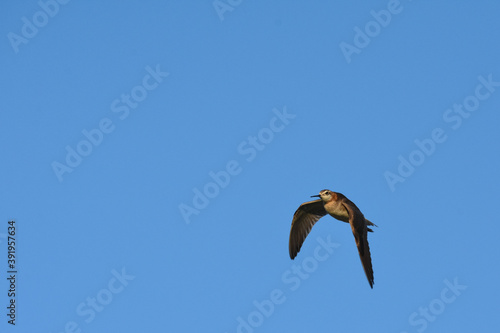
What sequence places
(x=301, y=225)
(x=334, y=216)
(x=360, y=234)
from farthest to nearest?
(x=301, y=225) < (x=334, y=216) < (x=360, y=234)

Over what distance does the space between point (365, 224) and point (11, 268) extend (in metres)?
13.8

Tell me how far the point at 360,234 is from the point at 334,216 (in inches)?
123

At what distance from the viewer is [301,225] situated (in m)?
32.1

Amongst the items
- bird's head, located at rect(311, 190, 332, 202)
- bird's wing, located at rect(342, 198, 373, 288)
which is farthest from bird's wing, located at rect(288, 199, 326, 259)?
bird's wing, located at rect(342, 198, 373, 288)

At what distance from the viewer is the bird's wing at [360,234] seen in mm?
25047

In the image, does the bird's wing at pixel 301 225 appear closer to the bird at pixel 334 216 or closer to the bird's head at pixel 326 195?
the bird at pixel 334 216

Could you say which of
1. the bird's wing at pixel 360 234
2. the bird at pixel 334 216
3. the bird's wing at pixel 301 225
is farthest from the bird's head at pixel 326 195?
the bird's wing at pixel 301 225

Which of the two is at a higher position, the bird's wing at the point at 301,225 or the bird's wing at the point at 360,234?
the bird's wing at the point at 301,225

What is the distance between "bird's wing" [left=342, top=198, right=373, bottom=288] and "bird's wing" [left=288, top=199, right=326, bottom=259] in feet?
11.6

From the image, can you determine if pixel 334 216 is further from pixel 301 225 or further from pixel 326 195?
pixel 301 225

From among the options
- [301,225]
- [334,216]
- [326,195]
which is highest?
[301,225]

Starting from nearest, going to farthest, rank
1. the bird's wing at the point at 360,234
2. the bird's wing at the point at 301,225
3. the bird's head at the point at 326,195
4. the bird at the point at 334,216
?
the bird's wing at the point at 360,234 < the bird at the point at 334,216 < the bird's head at the point at 326,195 < the bird's wing at the point at 301,225

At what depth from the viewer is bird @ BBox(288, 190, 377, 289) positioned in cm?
2566

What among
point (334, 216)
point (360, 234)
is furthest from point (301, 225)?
point (360, 234)
